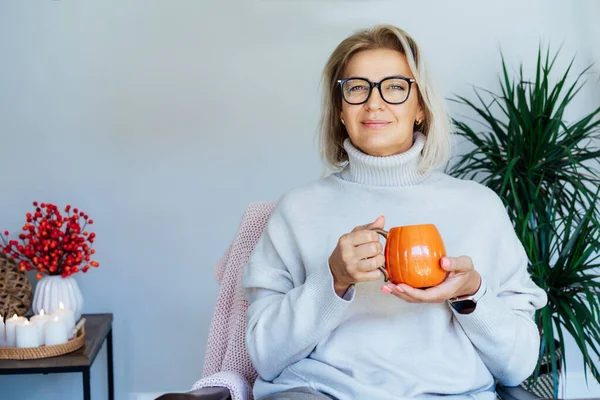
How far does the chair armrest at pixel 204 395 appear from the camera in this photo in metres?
1.47

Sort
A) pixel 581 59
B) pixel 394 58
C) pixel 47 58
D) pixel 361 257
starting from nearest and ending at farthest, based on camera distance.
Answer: pixel 361 257
pixel 394 58
pixel 47 58
pixel 581 59

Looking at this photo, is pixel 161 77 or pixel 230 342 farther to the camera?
pixel 161 77

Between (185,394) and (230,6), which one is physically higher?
(230,6)

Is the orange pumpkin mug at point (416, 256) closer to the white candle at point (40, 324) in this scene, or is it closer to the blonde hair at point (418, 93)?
the blonde hair at point (418, 93)

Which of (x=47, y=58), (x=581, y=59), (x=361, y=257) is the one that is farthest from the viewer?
(x=581, y=59)

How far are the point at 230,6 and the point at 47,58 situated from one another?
0.74 m

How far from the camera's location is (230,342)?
1.87 meters

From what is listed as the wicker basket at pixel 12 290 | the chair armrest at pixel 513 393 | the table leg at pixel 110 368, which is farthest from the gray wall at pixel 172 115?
the chair armrest at pixel 513 393

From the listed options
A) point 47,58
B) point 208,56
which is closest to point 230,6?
point 208,56

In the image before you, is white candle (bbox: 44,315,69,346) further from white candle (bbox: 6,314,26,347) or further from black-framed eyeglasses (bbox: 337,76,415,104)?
black-framed eyeglasses (bbox: 337,76,415,104)

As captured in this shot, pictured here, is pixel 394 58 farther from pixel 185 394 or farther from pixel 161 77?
pixel 161 77

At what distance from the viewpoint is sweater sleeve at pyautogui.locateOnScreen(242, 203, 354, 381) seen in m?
1.59

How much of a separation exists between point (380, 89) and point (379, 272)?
18.6 inches

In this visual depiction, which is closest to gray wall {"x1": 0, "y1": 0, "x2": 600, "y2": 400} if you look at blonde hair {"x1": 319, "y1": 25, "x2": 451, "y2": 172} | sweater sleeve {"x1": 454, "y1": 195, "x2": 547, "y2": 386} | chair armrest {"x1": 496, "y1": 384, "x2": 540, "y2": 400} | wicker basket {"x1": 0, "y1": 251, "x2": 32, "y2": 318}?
wicker basket {"x1": 0, "y1": 251, "x2": 32, "y2": 318}
